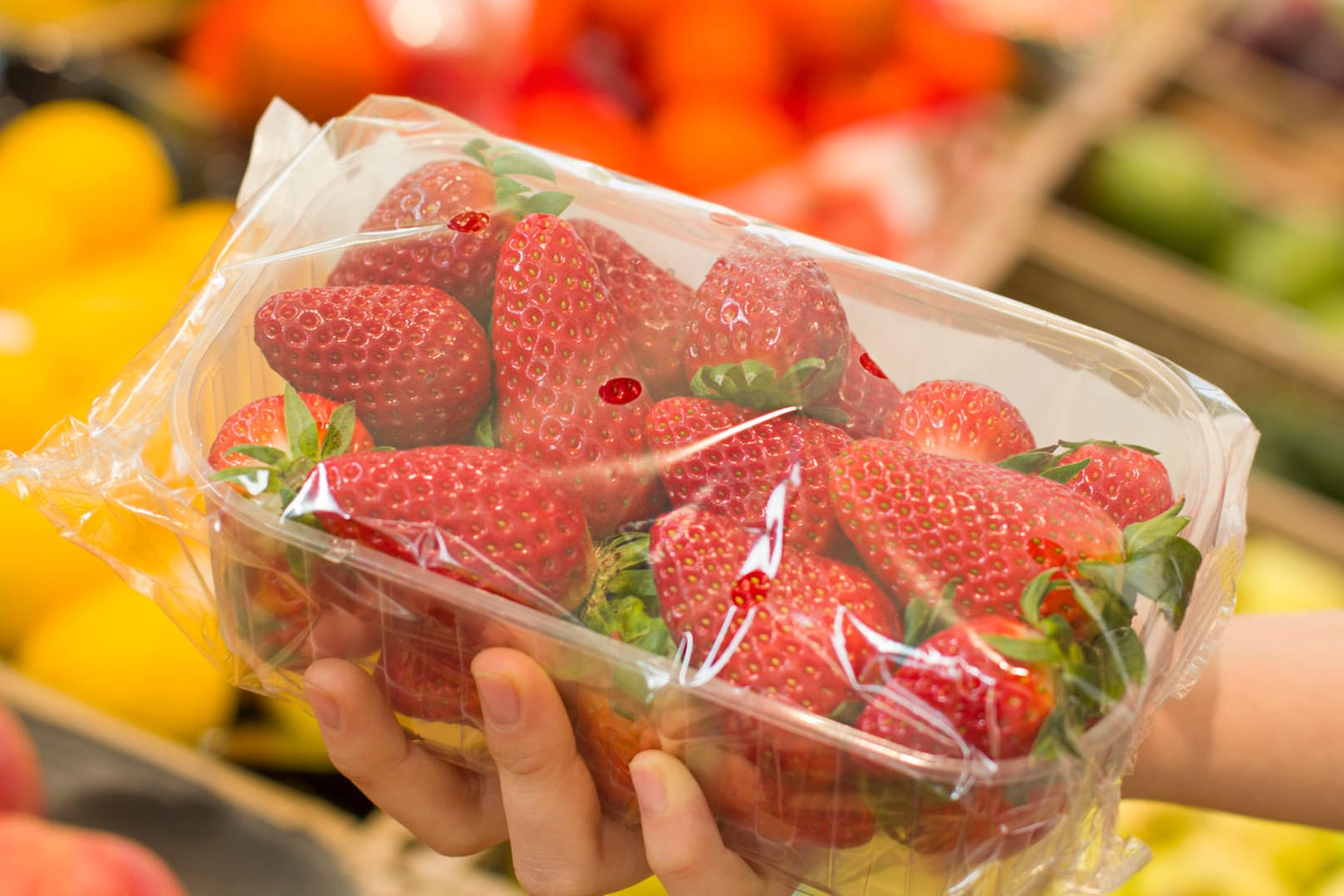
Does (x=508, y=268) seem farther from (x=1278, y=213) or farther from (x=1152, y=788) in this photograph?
(x=1278, y=213)

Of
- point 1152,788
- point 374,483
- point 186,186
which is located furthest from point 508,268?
point 186,186

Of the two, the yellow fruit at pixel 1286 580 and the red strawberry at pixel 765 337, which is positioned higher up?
the red strawberry at pixel 765 337

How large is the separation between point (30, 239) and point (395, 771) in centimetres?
110

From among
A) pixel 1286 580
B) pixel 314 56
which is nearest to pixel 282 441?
pixel 314 56

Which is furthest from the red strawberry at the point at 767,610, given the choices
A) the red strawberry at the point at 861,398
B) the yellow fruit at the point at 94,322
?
the yellow fruit at the point at 94,322

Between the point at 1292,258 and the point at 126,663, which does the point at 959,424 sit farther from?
the point at 1292,258

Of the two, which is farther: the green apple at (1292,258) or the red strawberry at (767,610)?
the green apple at (1292,258)

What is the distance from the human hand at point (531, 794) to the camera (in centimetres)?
63

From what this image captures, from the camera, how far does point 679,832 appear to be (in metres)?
0.63

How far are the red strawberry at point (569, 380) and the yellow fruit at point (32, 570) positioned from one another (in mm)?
818

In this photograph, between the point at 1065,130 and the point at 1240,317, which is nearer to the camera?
the point at 1240,317

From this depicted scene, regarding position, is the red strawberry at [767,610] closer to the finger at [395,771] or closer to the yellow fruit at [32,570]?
the finger at [395,771]

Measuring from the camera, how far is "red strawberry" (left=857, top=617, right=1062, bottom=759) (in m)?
0.56

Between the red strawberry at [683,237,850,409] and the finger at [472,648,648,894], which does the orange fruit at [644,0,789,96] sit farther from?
the finger at [472,648,648,894]
